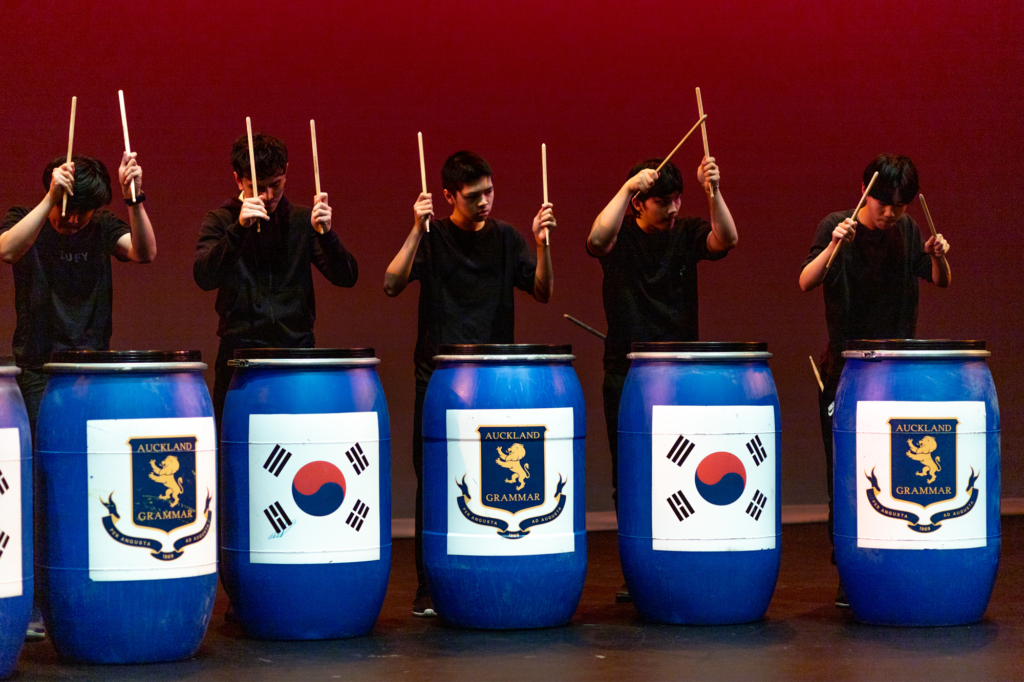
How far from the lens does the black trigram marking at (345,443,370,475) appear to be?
3369 mm

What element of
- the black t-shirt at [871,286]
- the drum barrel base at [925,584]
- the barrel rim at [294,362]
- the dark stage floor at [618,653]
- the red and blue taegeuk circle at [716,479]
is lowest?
the dark stage floor at [618,653]

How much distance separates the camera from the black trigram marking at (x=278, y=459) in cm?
334

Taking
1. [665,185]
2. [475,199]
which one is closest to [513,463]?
[475,199]

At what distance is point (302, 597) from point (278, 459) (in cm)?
36

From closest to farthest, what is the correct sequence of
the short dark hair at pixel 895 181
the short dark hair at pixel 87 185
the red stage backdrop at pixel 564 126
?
1. the short dark hair at pixel 87 185
2. the short dark hair at pixel 895 181
3. the red stage backdrop at pixel 564 126

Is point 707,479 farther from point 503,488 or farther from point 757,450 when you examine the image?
point 503,488

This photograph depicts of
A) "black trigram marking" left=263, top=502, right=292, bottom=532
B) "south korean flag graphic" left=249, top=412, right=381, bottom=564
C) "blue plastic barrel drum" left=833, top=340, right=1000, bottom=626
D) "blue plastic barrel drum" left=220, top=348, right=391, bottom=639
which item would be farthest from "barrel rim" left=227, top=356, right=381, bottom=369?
"blue plastic barrel drum" left=833, top=340, right=1000, bottom=626

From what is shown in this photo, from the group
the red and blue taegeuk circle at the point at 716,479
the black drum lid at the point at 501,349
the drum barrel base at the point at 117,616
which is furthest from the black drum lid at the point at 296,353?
the red and blue taegeuk circle at the point at 716,479

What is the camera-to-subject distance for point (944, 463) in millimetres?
3518

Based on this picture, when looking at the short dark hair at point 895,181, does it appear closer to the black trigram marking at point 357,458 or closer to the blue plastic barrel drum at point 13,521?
the black trigram marking at point 357,458

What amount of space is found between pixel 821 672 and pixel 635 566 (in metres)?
0.73

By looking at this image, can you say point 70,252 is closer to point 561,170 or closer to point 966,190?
point 561,170

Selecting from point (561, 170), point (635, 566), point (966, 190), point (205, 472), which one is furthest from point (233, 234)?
point (966, 190)

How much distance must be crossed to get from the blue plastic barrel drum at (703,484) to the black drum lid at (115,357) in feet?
4.17
